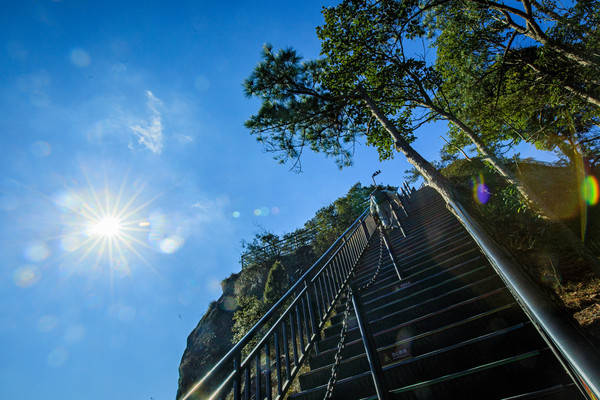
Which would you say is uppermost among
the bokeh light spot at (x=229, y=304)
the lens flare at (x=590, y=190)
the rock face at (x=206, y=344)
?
the bokeh light spot at (x=229, y=304)

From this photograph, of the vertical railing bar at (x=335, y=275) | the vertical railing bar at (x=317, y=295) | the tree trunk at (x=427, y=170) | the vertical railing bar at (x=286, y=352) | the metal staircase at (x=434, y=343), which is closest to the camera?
the metal staircase at (x=434, y=343)

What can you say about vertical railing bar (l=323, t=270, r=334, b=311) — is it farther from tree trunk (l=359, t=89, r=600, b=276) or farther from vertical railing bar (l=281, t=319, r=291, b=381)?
tree trunk (l=359, t=89, r=600, b=276)

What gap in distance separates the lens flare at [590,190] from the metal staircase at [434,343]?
692 centimetres

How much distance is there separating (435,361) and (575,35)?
7.75m

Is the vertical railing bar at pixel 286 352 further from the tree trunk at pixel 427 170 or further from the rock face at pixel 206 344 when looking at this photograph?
the rock face at pixel 206 344

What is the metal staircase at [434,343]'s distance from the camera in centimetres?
143

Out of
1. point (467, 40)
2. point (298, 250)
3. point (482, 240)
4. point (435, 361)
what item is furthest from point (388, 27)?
point (298, 250)

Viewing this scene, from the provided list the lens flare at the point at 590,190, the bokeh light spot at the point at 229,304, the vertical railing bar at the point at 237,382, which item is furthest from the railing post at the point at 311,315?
the bokeh light spot at the point at 229,304

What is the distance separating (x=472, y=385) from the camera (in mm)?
2098

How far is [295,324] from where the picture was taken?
193 inches

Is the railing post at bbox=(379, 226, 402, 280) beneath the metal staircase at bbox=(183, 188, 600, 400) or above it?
above

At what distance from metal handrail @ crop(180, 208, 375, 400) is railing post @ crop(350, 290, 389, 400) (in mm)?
1185

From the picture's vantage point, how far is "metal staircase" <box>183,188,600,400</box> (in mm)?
1431

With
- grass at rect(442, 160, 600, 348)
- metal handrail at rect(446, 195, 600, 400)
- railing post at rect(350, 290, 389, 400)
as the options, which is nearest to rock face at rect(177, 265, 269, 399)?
grass at rect(442, 160, 600, 348)
